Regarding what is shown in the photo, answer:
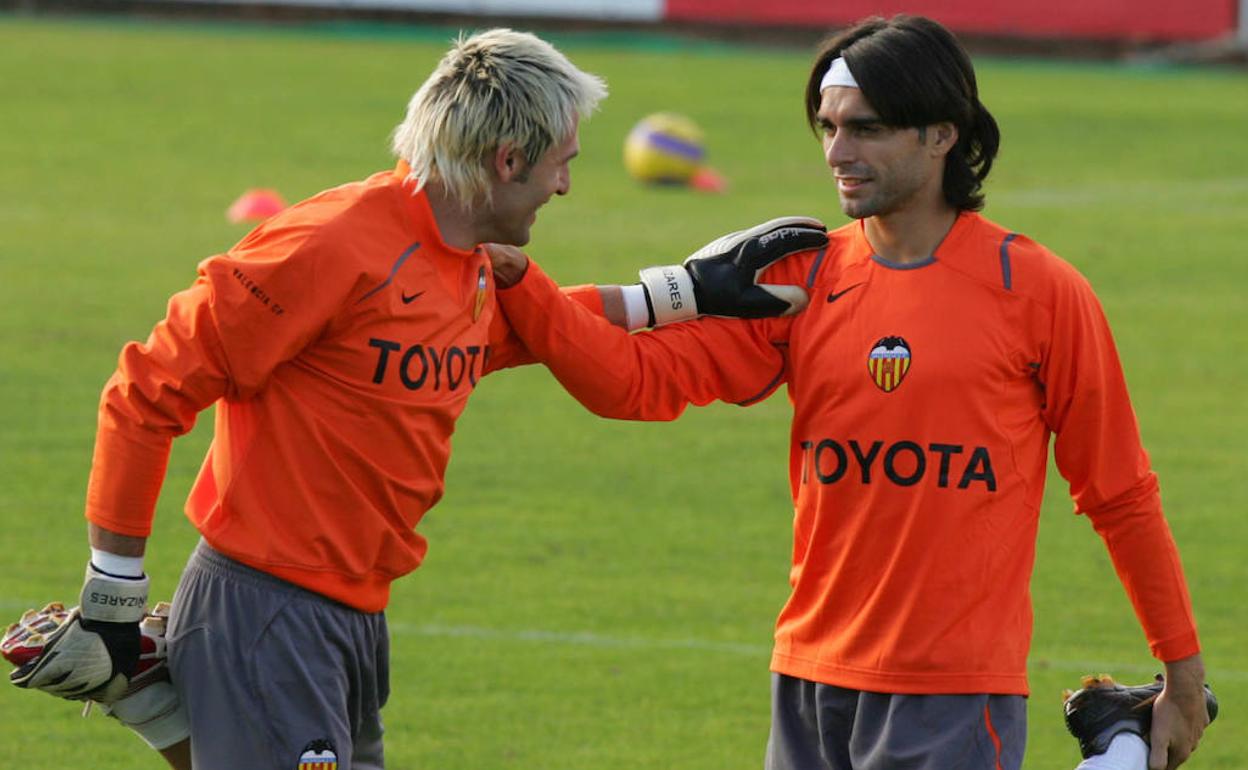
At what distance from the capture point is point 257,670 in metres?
4.26

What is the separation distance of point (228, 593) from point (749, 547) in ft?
16.8

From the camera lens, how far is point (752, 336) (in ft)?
→ 15.2

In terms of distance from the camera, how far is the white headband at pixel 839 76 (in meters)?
4.40

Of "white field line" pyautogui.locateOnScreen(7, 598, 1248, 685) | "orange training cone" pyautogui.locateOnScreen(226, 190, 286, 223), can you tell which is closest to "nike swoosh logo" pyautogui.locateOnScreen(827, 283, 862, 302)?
"white field line" pyautogui.locateOnScreen(7, 598, 1248, 685)

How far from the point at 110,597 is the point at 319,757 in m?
0.52

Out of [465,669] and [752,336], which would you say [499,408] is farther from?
[752,336]

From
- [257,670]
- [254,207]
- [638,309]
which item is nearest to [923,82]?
[638,309]

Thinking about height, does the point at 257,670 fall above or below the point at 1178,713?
below

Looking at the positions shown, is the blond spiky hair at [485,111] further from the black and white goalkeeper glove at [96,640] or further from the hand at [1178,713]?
the hand at [1178,713]

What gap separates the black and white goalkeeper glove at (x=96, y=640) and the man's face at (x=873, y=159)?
1.65 metres

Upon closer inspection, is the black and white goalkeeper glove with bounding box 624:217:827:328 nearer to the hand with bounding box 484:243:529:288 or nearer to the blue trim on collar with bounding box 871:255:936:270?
the blue trim on collar with bounding box 871:255:936:270

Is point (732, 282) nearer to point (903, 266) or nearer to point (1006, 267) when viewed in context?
point (903, 266)

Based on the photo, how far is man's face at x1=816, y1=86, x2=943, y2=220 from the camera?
4.39 meters

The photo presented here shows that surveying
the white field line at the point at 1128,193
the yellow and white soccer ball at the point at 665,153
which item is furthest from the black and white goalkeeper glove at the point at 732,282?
the yellow and white soccer ball at the point at 665,153
